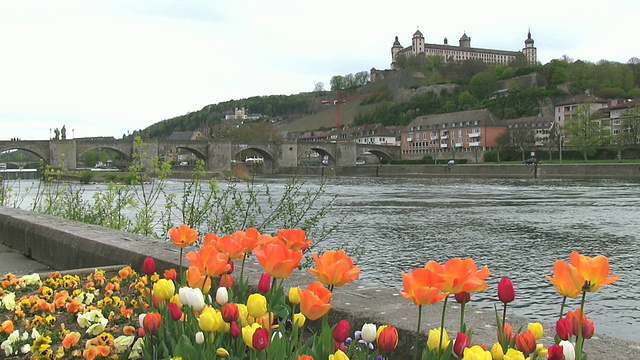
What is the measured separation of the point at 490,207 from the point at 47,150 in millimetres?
54045

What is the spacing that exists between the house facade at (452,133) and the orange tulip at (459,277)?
81.8 m

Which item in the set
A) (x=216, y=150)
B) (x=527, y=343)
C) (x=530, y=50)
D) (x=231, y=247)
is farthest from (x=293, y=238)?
(x=530, y=50)

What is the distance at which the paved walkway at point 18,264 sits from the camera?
16.2 feet

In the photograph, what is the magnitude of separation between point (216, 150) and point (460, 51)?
9838cm

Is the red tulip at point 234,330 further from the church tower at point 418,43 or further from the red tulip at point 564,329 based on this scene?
the church tower at point 418,43

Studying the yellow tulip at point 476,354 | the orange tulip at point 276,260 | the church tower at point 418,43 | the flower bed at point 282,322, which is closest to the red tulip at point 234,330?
the flower bed at point 282,322

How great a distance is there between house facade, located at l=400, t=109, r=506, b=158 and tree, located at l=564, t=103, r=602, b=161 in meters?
19.8

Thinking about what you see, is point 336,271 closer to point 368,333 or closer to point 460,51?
point 368,333

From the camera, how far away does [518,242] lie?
12109mm

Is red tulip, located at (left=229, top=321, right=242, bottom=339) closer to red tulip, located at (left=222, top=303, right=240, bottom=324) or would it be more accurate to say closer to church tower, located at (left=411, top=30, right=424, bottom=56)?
red tulip, located at (left=222, top=303, right=240, bottom=324)

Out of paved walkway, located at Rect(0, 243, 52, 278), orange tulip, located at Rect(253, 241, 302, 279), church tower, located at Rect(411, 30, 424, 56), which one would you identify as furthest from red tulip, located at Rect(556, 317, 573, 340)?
church tower, located at Rect(411, 30, 424, 56)

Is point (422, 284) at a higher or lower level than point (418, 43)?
lower

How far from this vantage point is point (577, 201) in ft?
72.8

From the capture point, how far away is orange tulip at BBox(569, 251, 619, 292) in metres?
1.42
